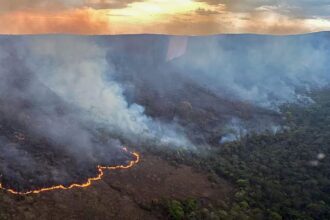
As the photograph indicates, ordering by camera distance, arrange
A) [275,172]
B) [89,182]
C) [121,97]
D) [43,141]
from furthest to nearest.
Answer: [121,97] < [275,172] < [43,141] < [89,182]

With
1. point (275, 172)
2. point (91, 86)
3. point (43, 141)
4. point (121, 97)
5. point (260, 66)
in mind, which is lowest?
point (275, 172)

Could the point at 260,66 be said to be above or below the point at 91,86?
below

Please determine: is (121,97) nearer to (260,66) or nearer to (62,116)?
(62,116)

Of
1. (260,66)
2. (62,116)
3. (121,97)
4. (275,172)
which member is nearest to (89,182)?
(62,116)

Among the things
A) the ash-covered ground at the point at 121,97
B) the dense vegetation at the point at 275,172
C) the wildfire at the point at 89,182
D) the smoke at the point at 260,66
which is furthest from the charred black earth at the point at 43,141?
the smoke at the point at 260,66

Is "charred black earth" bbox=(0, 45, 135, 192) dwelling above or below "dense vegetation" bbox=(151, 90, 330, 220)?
above

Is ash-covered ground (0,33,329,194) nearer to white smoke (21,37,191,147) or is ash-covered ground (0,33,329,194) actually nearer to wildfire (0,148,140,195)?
white smoke (21,37,191,147)

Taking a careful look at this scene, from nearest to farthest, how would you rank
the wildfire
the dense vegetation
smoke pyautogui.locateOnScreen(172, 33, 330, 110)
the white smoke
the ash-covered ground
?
1. the wildfire
2. the ash-covered ground
3. the dense vegetation
4. the white smoke
5. smoke pyautogui.locateOnScreen(172, 33, 330, 110)

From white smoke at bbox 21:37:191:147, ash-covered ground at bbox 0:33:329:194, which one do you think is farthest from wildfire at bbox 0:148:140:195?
white smoke at bbox 21:37:191:147
